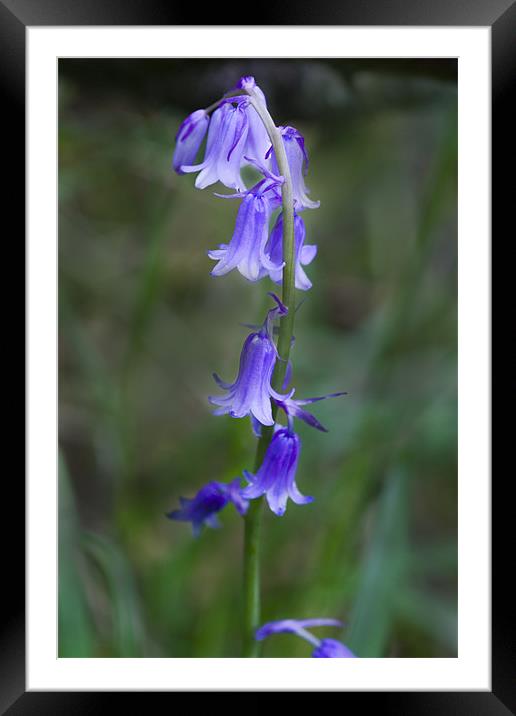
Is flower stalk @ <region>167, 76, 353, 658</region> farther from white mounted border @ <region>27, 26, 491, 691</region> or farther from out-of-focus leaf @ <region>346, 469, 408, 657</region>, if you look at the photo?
out-of-focus leaf @ <region>346, 469, 408, 657</region>

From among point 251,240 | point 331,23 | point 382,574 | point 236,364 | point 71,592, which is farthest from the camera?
point 236,364

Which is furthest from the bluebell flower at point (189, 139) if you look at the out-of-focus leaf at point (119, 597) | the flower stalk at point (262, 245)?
the out-of-focus leaf at point (119, 597)

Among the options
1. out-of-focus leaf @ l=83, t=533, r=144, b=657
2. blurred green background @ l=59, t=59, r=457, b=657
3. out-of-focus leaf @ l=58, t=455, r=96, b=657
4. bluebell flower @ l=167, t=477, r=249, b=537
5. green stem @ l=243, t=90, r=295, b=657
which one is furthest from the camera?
blurred green background @ l=59, t=59, r=457, b=657

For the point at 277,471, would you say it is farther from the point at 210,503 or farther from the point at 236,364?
the point at 236,364

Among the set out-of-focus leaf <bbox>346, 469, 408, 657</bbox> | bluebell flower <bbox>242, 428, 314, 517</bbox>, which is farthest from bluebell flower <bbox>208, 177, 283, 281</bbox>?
out-of-focus leaf <bbox>346, 469, 408, 657</bbox>

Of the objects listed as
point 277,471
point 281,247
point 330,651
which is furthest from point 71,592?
point 281,247

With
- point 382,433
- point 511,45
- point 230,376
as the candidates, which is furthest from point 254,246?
point 230,376

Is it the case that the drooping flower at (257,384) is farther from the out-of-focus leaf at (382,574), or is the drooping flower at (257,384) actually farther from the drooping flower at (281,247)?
the out-of-focus leaf at (382,574)
